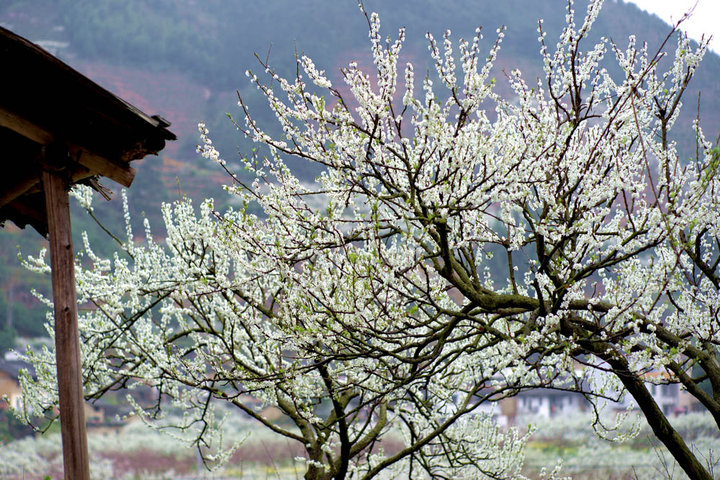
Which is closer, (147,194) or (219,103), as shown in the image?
(147,194)

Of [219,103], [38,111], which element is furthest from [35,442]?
[219,103]

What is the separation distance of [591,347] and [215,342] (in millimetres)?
3129

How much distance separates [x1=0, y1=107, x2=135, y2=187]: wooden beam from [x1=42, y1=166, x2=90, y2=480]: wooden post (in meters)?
0.17

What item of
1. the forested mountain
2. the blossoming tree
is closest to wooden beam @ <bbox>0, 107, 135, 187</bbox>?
the blossoming tree

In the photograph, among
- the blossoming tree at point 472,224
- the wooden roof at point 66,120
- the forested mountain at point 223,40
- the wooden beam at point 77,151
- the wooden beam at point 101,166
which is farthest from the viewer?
the forested mountain at point 223,40

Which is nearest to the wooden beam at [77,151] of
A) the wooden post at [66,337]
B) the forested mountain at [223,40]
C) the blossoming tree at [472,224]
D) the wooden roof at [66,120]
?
the wooden roof at [66,120]

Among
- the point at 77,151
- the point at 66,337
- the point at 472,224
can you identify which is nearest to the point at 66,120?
the point at 77,151

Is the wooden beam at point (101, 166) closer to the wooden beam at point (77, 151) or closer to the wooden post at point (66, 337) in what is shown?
the wooden beam at point (77, 151)

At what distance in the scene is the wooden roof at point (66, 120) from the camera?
3.27m

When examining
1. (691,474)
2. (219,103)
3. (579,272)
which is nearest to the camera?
(579,272)

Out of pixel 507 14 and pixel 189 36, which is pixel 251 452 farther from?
pixel 507 14

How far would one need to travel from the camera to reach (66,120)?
3557 mm

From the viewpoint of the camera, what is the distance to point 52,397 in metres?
6.86

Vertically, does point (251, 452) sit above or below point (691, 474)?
above
